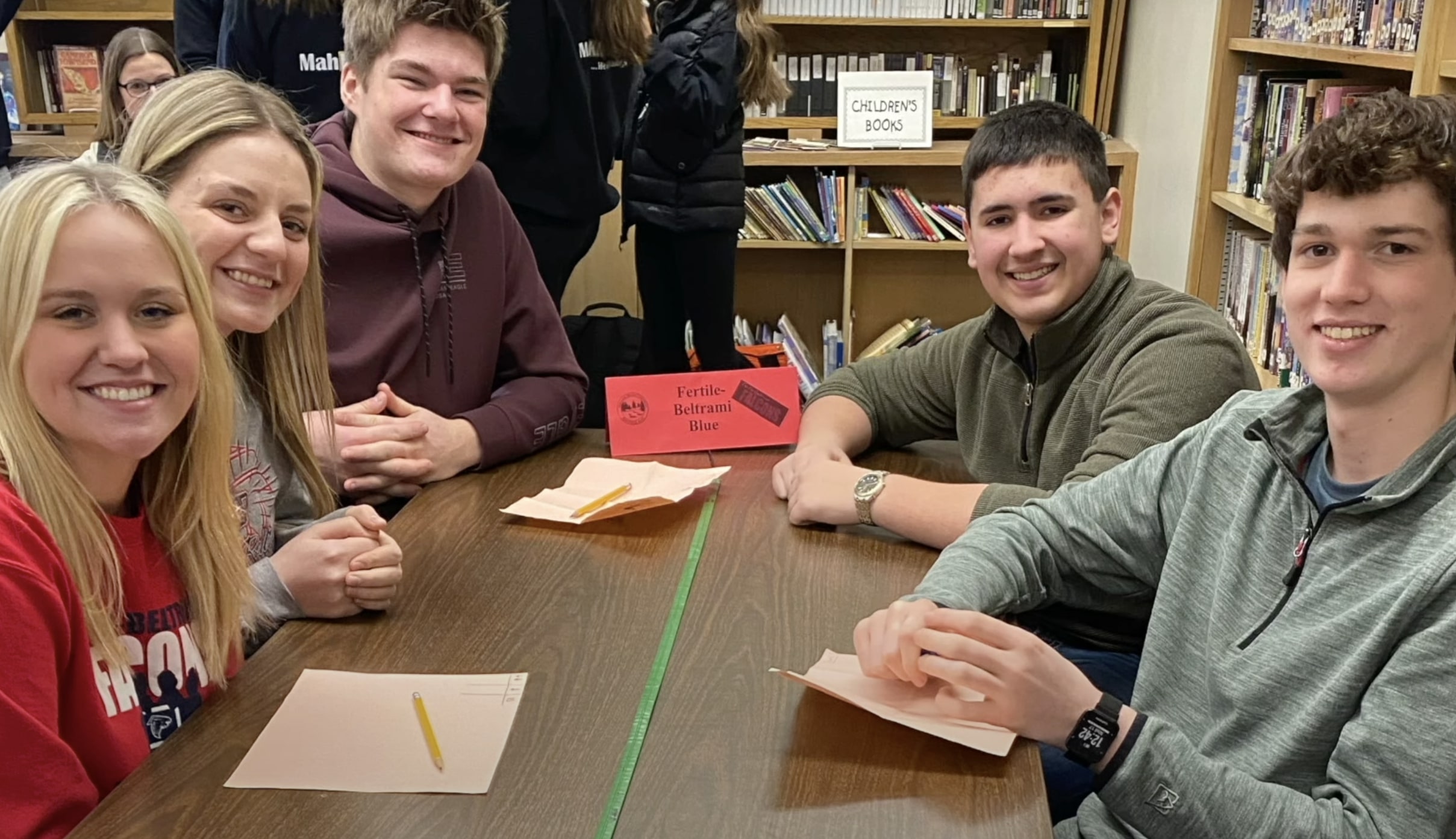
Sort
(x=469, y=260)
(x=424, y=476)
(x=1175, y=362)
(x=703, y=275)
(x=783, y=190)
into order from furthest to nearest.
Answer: (x=783, y=190) → (x=703, y=275) → (x=469, y=260) → (x=424, y=476) → (x=1175, y=362)

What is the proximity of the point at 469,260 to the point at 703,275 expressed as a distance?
134cm

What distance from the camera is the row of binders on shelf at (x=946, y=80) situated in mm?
4367

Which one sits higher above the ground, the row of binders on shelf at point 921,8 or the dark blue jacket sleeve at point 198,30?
the row of binders on shelf at point 921,8

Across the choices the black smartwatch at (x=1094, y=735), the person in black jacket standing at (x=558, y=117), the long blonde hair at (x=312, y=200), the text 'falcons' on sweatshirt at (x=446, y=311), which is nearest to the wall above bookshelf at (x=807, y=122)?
the person in black jacket standing at (x=558, y=117)

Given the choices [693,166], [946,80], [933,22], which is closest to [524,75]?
[693,166]

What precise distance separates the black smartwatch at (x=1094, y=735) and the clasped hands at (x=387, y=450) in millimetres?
950

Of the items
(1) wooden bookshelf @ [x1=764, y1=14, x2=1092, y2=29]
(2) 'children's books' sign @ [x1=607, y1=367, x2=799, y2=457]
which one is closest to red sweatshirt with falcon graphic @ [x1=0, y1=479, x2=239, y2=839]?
(2) 'children's books' sign @ [x1=607, y1=367, x2=799, y2=457]

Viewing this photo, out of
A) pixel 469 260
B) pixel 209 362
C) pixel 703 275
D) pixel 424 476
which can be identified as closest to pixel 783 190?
pixel 703 275

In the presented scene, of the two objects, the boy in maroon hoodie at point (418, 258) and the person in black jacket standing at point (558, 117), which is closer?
the boy in maroon hoodie at point (418, 258)

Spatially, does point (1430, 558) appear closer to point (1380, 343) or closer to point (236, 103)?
point (1380, 343)

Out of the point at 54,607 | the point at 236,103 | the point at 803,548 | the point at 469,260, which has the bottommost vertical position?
the point at 803,548

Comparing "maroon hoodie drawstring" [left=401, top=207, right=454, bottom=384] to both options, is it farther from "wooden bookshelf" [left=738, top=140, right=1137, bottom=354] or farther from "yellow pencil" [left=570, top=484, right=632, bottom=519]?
"wooden bookshelf" [left=738, top=140, right=1137, bottom=354]

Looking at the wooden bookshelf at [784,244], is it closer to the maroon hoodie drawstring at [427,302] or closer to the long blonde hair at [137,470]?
the maroon hoodie drawstring at [427,302]

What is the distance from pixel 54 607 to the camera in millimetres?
938
